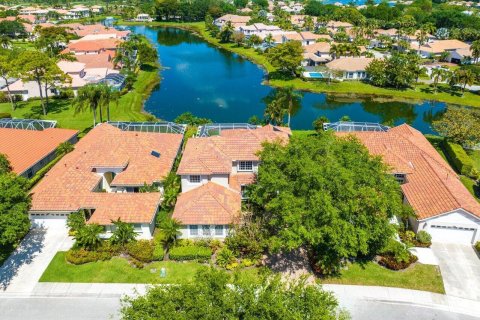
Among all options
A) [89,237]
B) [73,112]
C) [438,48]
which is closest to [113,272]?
[89,237]

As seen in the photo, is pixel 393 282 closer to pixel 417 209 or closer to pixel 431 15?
pixel 417 209

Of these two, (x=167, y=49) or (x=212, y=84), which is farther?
(x=167, y=49)

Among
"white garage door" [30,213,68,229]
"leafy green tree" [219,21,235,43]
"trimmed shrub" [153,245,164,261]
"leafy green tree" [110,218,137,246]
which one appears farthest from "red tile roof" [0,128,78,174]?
"leafy green tree" [219,21,235,43]

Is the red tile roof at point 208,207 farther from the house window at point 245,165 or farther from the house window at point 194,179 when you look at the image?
the house window at point 245,165

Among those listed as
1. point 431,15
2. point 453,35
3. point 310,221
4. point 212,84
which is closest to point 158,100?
point 212,84

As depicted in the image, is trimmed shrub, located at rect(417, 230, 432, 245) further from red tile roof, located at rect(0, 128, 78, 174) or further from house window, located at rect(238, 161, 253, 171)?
red tile roof, located at rect(0, 128, 78, 174)

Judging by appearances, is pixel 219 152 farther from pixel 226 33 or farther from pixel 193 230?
pixel 226 33

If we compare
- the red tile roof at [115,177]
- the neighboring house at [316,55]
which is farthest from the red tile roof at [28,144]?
the neighboring house at [316,55]
